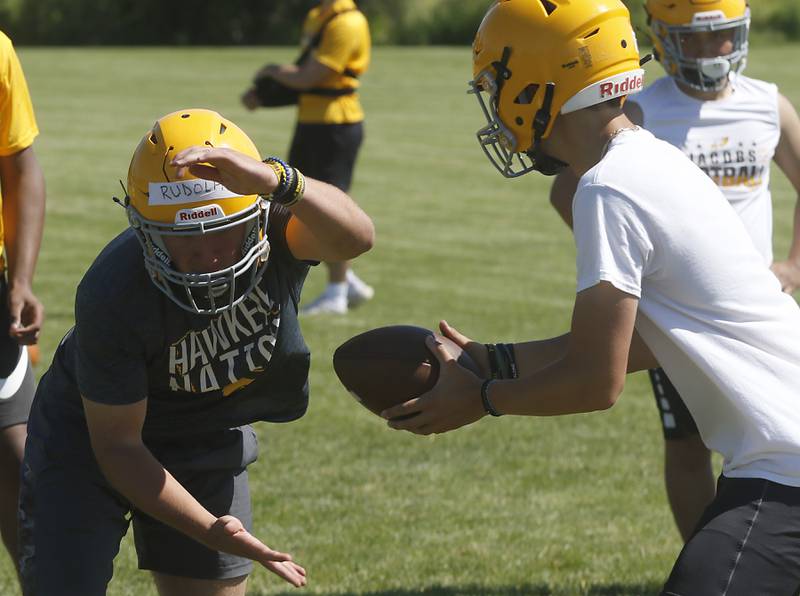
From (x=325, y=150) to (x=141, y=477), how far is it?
6645 mm

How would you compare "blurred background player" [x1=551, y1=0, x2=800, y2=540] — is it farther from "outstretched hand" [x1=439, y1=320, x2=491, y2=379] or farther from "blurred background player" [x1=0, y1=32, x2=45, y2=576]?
"blurred background player" [x1=0, y1=32, x2=45, y2=576]

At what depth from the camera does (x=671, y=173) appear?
3.02m

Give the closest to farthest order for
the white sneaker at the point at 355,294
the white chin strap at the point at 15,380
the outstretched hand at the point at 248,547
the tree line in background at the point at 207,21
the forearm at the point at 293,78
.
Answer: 1. the outstretched hand at the point at 248,547
2. the white chin strap at the point at 15,380
3. the forearm at the point at 293,78
4. the white sneaker at the point at 355,294
5. the tree line in background at the point at 207,21

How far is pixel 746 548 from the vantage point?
3.00 metres

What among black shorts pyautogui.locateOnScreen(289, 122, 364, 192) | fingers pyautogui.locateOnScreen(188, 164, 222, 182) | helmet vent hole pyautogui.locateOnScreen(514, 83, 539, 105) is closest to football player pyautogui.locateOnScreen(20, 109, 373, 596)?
fingers pyautogui.locateOnScreen(188, 164, 222, 182)

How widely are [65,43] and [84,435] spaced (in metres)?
45.6

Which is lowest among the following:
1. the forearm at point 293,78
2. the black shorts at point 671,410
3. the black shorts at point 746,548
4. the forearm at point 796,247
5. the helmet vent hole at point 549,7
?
the forearm at point 293,78

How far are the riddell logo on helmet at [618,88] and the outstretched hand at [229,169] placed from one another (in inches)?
31.0

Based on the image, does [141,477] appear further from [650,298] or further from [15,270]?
[15,270]

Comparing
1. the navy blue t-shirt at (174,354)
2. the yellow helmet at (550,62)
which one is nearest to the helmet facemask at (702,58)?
the yellow helmet at (550,62)

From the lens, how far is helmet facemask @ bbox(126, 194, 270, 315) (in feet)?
10.7

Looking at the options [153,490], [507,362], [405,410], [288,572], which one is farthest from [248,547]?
[507,362]

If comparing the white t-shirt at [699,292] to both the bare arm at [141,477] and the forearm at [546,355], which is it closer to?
the forearm at [546,355]

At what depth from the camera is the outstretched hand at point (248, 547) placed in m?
3.24
